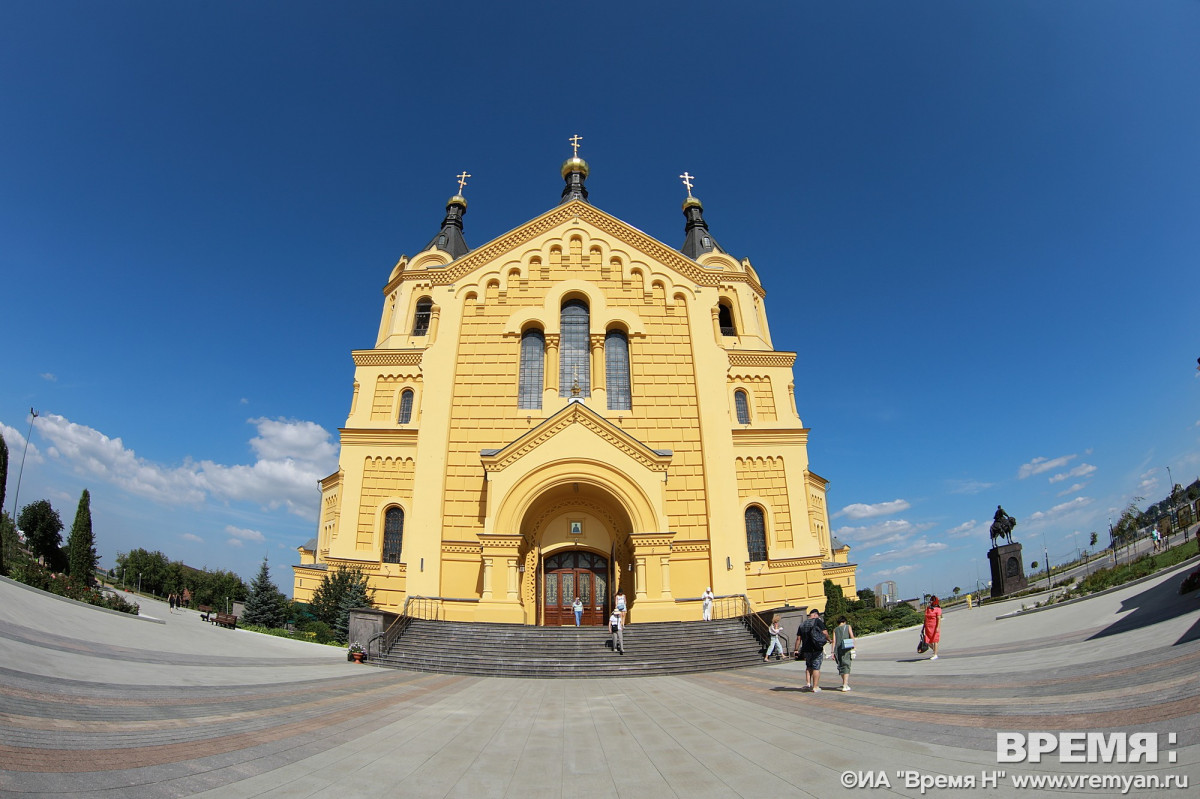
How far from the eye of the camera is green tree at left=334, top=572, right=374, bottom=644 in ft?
64.5

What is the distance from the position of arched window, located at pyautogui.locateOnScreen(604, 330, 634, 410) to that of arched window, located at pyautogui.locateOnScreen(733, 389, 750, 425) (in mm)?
6882

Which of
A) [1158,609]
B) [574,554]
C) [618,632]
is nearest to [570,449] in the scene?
[574,554]

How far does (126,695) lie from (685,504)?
16.1m

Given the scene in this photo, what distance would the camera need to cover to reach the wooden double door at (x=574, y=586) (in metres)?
19.7

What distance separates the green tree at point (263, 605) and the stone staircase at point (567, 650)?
8614 millimetres

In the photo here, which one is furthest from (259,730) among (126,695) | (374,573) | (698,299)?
(698,299)

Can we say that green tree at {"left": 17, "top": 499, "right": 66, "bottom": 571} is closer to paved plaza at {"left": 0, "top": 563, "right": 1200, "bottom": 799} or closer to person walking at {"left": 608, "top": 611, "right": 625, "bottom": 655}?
paved plaza at {"left": 0, "top": 563, "right": 1200, "bottom": 799}

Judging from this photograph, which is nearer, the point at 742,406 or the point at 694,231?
the point at 742,406

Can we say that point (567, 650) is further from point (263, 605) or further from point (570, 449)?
point (263, 605)

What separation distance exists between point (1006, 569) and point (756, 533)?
44.7ft

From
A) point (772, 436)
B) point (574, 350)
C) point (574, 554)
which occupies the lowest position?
point (574, 554)

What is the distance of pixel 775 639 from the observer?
1539 cm

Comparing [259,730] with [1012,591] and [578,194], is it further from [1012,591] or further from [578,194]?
[1012,591]

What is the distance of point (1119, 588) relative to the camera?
16.3m
